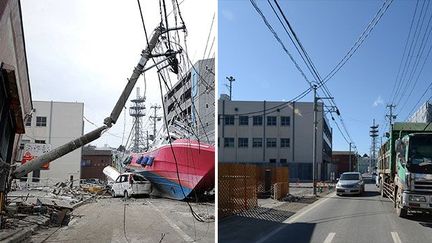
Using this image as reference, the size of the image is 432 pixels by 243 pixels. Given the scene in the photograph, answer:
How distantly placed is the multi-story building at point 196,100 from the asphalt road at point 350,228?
2.97m

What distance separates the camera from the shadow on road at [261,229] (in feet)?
27.6

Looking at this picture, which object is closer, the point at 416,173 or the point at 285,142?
the point at 416,173

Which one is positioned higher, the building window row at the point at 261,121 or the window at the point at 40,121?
the building window row at the point at 261,121

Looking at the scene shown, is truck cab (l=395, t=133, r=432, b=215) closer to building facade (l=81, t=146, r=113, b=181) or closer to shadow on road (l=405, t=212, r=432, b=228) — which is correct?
shadow on road (l=405, t=212, r=432, b=228)

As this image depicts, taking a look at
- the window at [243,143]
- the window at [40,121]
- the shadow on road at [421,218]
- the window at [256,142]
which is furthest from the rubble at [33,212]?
the window at [256,142]

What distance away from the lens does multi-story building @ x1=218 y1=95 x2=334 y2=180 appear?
43531mm

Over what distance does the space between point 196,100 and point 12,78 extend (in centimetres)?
265

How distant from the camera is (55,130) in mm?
4777

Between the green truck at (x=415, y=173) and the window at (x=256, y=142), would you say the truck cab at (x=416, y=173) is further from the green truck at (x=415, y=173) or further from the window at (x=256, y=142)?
the window at (x=256, y=142)

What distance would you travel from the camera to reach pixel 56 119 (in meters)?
4.58

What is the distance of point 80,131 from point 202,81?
180cm

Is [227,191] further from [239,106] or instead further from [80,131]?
[239,106]

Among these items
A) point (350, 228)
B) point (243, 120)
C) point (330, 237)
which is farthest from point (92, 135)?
point (243, 120)

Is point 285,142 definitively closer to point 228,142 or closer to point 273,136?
point 273,136
